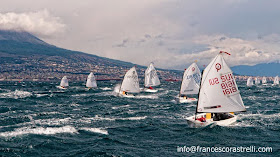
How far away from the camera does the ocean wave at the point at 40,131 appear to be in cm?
3253

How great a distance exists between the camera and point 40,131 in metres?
33.7

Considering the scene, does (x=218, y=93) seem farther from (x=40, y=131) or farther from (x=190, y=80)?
(x=190, y=80)

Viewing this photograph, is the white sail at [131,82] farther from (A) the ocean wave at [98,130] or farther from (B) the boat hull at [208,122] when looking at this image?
(B) the boat hull at [208,122]

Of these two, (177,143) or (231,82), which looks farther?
(231,82)

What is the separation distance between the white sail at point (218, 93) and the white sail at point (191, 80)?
31.4 metres

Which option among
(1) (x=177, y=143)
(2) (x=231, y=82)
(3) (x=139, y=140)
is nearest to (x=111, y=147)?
(3) (x=139, y=140)

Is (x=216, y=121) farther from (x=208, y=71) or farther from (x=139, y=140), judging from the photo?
(x=139, y=140)

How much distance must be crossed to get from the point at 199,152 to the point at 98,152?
1005 cm

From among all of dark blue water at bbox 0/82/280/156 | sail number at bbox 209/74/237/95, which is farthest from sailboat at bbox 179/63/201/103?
sail number at bbox 209/74/237/95

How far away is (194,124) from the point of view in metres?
35.3

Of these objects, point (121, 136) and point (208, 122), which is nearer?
point (121, 136)

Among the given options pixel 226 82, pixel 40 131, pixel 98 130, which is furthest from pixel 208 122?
pixel 40 131

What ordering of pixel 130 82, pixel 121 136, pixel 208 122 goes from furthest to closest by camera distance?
1. pixel 130 82
2. pixel 208 122
3. pixel 121 136

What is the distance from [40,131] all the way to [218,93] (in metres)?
24.1
